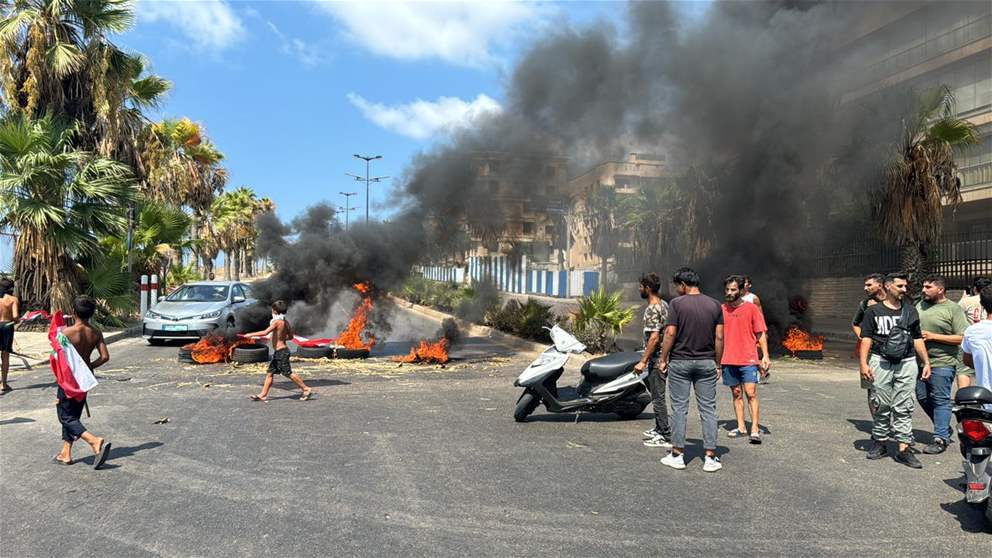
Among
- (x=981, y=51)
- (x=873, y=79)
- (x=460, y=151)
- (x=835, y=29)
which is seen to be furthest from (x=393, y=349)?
(x=981, y=51)

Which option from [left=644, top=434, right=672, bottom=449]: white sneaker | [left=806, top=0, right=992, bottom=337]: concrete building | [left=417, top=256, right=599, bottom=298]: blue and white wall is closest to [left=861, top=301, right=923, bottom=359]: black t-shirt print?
[left=644, top=434, right=672, bottom=449]: white sneaker

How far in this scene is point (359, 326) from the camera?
13523 mm

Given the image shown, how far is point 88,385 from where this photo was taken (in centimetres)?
520

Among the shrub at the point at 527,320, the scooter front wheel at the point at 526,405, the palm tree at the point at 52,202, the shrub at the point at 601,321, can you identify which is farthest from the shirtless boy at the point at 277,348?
the palm tree at the point at 52,202

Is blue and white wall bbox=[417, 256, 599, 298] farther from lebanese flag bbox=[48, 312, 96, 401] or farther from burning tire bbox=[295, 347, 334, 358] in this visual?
lebanese flag bbox=[48, 312, 96, 401]

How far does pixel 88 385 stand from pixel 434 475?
9.00 feet

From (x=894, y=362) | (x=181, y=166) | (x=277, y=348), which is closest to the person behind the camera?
(x=894, y=362)

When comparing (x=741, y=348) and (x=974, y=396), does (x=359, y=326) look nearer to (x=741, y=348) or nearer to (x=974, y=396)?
(x=741, y=348)

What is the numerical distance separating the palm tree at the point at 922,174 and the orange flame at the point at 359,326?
38.5ft

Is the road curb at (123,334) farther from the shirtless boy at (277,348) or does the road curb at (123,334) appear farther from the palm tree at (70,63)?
the shirtless boy at (277,348)

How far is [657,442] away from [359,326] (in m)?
8.45

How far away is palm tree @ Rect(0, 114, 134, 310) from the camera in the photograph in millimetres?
15164

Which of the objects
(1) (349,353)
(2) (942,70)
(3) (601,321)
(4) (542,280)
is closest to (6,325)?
(1) (349,353)

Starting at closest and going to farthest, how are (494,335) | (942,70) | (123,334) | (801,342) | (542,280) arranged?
(801,342), (123,334), (494,335), (942,70), (542,280)
